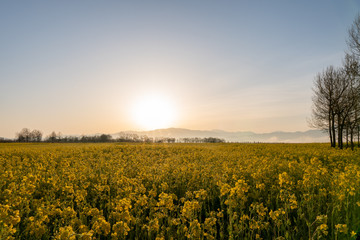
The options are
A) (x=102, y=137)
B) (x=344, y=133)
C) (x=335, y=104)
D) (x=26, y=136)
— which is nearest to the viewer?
(x=335, y=104)

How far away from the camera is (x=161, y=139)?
78750mm

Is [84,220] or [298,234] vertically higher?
[84,220]

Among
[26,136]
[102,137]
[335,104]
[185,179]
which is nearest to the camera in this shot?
[185,179]

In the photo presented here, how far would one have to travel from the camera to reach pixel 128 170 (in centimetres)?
960

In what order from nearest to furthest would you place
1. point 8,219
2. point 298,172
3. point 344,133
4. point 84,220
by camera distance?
point 8,219 → point 84,220 → point 298,172 → point 344,133

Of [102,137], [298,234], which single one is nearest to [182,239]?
[298,234]

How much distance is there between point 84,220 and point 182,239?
2.17m

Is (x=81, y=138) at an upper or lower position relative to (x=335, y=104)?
lower

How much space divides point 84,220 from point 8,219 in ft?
5.44

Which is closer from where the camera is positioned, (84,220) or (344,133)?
(84,220)

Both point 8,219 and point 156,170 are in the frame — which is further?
point 156,170

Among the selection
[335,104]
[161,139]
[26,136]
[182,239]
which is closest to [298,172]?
[182,239]

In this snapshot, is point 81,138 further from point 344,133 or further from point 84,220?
point 84,220

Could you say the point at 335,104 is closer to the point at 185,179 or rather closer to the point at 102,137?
the point at 185,179
